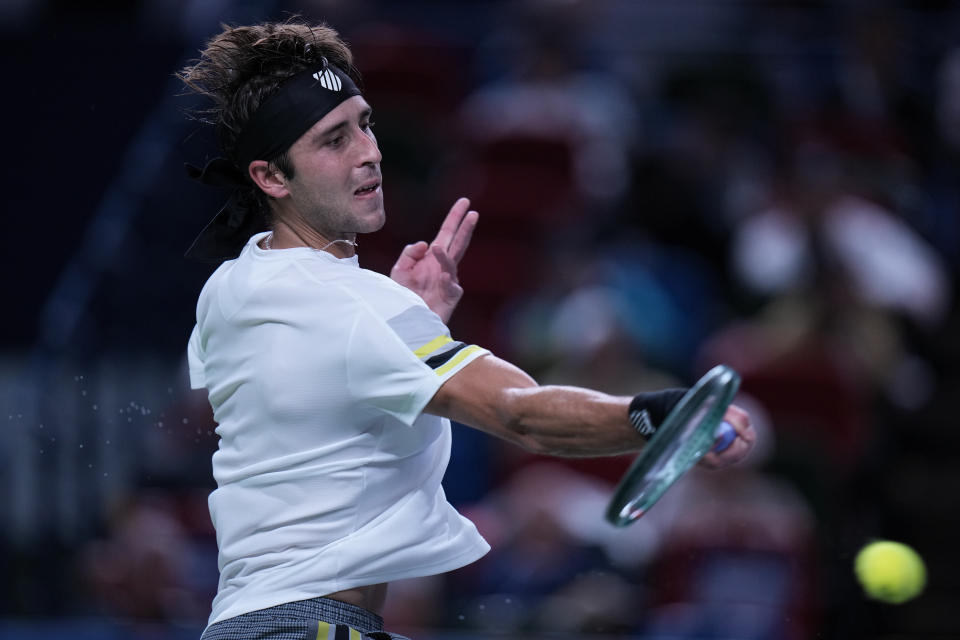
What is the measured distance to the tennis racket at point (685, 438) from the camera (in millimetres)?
2992

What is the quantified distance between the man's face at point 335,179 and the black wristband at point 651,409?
84cm

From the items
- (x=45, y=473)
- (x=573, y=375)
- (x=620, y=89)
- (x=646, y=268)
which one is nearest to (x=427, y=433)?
(x=573, y=375)

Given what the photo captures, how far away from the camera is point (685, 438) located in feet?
10.5

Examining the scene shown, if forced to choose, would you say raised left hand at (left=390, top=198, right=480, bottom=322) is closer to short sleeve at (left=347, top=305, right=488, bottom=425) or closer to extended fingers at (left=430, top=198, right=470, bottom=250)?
extended fingers at (left=430, top=198, right=470, bottom=250)

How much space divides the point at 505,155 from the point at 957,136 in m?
2.89

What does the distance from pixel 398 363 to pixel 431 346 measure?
0.31ft

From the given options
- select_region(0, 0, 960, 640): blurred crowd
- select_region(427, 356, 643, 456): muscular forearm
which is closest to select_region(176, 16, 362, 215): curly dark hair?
select_region(427, 356, 643, 456): muscular forearm

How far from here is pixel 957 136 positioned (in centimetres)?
927

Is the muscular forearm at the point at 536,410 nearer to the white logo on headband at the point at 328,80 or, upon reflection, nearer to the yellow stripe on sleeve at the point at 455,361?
the yellow stripe on sleeve at the point at 455,361

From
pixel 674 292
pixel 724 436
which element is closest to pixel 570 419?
pixel 724 436

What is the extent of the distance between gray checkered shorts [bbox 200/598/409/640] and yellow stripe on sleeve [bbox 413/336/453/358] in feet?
→ 1.97

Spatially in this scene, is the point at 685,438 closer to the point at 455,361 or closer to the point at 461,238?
the point at 455,361

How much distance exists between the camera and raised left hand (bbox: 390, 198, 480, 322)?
3.92 meters

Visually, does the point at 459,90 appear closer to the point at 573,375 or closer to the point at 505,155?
the point at 505,155
